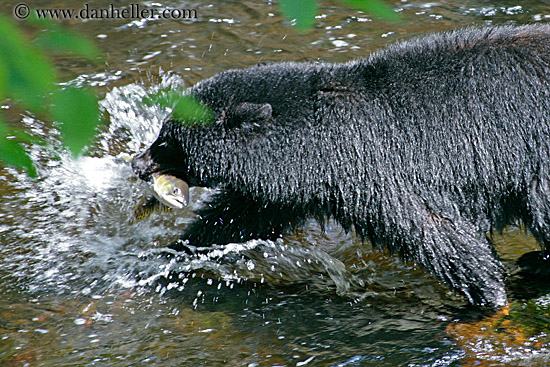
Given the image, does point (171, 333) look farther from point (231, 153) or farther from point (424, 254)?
point (424, 254)

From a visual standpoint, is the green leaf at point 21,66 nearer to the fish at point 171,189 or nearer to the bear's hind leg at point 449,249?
the bear's hind leg at point 449,249

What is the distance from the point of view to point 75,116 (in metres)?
1.11

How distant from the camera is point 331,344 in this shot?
3686mm

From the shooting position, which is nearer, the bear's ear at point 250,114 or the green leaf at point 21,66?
the green leaf at point 21,66

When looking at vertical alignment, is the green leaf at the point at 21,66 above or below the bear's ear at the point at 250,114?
above

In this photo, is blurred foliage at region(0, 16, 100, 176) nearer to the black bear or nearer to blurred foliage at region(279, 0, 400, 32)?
blurred foliage at region(279, 0, 400, 32)

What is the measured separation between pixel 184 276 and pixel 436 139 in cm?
205

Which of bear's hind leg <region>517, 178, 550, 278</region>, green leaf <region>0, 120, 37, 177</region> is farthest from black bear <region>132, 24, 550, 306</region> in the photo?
green leaf <region>0, 120, 37, 177</region>

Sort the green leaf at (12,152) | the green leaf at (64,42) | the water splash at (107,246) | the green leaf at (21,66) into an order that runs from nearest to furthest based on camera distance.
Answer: the green leaf at (21,66), the green leaf at (64,42), the green leaf at (12,152), the water splash at (107,246)

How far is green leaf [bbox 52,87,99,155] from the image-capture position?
3.62ft

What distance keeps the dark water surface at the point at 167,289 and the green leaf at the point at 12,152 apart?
3.53 ft

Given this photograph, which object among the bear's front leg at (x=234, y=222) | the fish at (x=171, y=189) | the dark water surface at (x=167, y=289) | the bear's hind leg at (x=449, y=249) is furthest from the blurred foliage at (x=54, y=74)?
the bear's front leg at (x=234, y=222)

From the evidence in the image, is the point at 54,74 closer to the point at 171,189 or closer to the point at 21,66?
the point at 21,66

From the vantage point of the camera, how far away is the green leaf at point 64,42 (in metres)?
1.09
